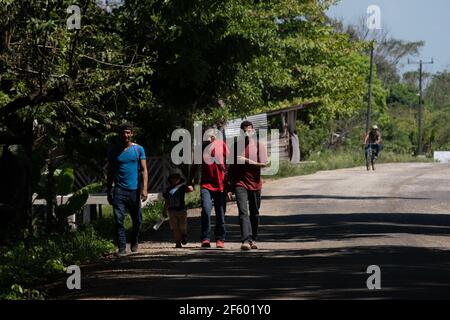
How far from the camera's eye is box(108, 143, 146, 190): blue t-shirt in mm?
18656

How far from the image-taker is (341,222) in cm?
2539

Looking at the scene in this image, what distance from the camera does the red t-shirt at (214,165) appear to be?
64.2 ft

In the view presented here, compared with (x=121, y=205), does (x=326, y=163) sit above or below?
above

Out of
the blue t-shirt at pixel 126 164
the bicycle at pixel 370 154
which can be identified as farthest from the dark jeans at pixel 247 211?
the bicycle at pixel 370 154

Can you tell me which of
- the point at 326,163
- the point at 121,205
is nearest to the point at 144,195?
the point at 121,205

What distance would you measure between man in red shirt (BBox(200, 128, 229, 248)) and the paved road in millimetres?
350

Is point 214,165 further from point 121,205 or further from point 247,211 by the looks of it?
point 121,205

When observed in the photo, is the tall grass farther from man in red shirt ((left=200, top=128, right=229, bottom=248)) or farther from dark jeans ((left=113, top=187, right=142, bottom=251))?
dark jeans ((left=113, top=187, right=142, bottom=251))

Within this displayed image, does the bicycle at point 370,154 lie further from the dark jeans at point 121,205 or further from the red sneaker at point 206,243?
the dark jeans at point 121,205

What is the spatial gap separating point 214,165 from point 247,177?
0.55m

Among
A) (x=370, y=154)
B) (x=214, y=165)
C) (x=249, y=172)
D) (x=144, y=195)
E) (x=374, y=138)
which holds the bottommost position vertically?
(x=144, y=195)

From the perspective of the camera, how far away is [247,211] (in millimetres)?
19594
